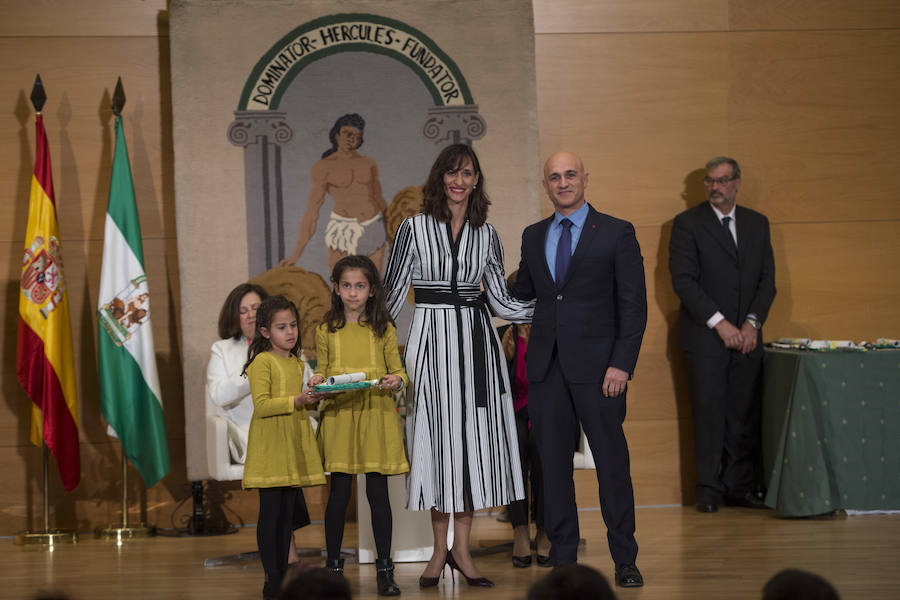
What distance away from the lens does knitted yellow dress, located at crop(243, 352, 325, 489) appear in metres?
3.52

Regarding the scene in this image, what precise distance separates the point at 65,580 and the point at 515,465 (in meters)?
1.91

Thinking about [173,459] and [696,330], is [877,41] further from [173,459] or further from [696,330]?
[173,459]

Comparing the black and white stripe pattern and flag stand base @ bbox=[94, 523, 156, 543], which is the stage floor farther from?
the black and white stripe pattern

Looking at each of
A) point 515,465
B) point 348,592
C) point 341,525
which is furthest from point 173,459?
point 348,592

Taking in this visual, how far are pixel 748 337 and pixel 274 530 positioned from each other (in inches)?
113

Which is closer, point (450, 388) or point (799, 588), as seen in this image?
point (799, 588)

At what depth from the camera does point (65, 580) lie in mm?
4000

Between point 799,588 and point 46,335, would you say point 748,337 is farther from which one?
point 799,588

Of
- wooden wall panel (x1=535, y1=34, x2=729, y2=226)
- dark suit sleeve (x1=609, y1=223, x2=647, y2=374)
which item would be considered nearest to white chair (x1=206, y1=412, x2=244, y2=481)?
dark suit sleeve (x1=609, y1=223, x2=647, y2=374)

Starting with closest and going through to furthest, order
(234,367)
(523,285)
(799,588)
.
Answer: (799,588) < (523,285) < (234,367)

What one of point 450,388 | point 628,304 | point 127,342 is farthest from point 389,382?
point 127,342

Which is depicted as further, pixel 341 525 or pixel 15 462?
pixel 15 462

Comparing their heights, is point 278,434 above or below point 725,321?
→ below

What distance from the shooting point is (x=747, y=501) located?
5316 millimetres
